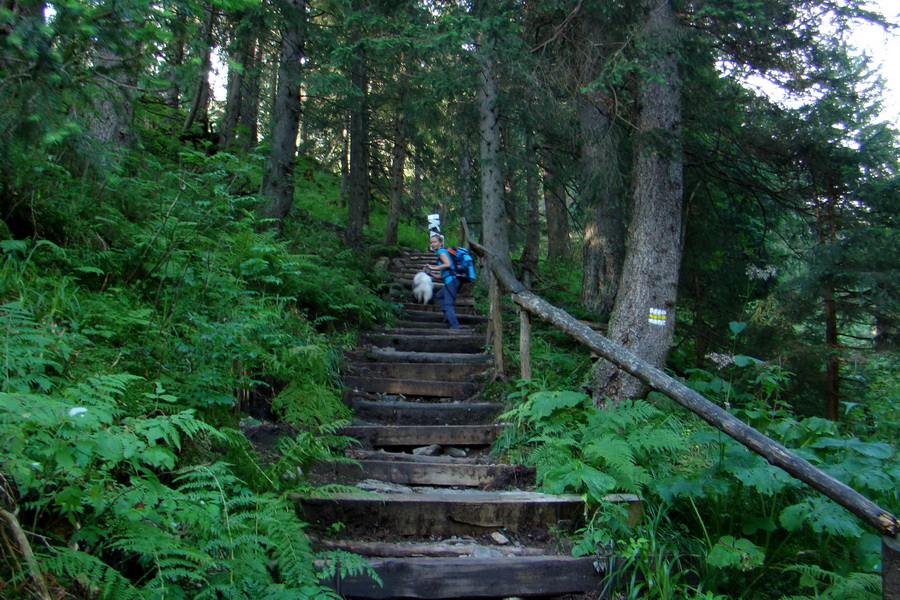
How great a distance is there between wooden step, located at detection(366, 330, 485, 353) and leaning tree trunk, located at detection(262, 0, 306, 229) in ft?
8.77

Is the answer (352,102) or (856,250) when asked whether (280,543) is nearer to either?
(856,250)

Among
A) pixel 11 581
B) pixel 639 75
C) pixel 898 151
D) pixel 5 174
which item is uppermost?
pixel 639 75

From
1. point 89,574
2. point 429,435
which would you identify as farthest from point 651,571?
point 89,574

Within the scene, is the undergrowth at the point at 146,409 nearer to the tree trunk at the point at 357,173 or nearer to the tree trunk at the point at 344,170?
the tree trunk at the point at 357,173

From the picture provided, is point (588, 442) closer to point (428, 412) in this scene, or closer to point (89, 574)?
point (428, 412)

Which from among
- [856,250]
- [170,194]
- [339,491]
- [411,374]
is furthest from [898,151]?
[170,194]

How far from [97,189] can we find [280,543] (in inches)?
165

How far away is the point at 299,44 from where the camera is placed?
30.6 ft

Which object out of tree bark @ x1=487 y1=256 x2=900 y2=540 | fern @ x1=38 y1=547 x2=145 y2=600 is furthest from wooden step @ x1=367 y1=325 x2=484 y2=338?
fern @ x1=38 y1=547 x2=145 y2=600

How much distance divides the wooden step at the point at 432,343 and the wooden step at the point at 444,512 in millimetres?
4518

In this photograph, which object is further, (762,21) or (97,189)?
(762,21)

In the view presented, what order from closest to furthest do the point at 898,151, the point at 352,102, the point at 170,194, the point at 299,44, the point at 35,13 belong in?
the point at 35,13
the point at 170,194
the point at 898,151
the point at 299,44
the point at 352,102

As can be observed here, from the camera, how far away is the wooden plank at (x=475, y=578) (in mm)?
3057

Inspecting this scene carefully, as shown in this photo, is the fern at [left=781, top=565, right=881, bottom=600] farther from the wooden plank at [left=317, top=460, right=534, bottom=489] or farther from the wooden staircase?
the wooden plank at [left=317, top=460, right=534, bottom=489]
